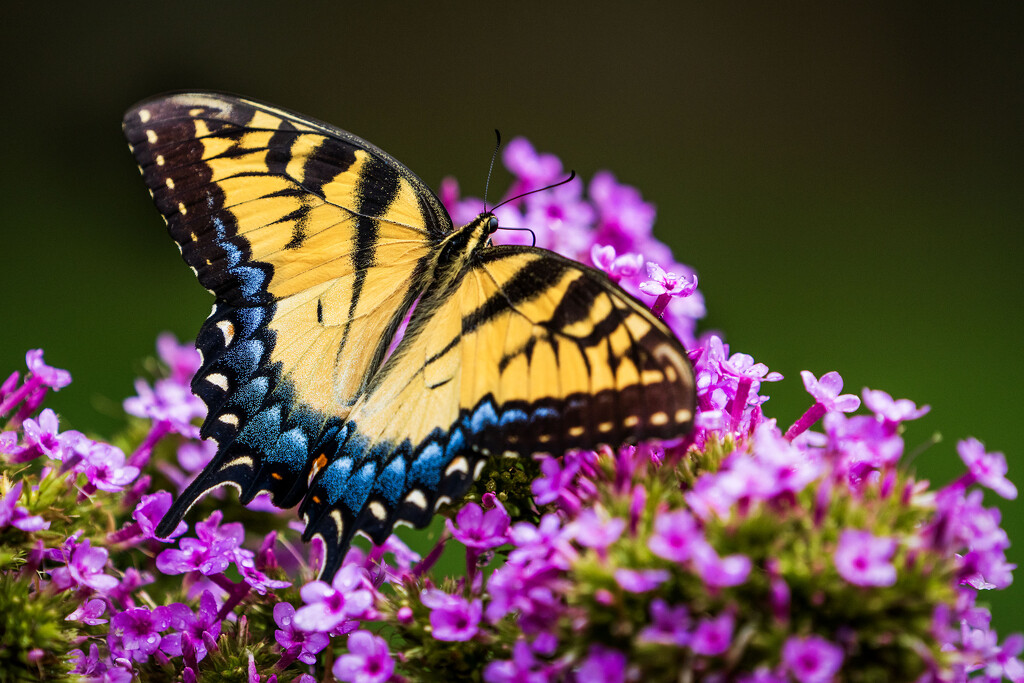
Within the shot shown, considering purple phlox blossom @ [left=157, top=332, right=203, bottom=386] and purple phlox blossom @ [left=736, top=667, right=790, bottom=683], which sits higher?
purple phlox blossom @ [left=157, top=332, right=203, bottom=386]

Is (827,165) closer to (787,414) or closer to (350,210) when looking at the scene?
(787,414)

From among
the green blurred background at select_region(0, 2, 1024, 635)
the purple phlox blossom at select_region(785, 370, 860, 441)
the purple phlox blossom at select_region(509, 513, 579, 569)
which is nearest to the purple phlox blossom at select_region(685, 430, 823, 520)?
the purple phlox blossom at select_region(509, 513, 579, 569)

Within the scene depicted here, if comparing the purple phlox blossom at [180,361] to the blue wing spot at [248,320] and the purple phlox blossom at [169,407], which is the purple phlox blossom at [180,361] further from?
the blue wing spot at [248,320]

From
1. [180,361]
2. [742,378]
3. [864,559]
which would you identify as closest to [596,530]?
[864,559]

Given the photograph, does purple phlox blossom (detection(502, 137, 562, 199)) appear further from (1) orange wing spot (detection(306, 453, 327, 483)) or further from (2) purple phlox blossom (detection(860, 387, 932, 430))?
(2) purple phlox blossom (detection(860, 387, 932, 430))

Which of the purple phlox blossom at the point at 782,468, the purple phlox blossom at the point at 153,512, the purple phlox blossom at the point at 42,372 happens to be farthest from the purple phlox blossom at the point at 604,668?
the purple phlox blossom at the point at 42,372

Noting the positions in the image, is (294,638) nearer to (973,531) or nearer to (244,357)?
(244,357)
